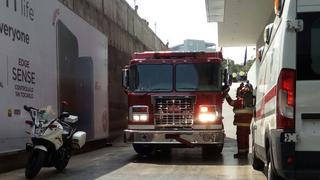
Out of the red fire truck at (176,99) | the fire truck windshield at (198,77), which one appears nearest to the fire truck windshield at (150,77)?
the red fire truck at (176,99)

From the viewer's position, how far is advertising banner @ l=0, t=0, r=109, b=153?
10.8m

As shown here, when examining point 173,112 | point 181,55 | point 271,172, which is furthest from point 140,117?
point 271,172

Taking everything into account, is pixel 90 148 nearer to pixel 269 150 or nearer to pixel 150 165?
pixel 150 165

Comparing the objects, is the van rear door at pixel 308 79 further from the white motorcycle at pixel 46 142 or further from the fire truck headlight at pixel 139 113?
the fire truck headlight at pixel 139 113

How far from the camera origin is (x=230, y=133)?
24078 millimetres

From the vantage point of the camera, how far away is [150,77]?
45.6ft

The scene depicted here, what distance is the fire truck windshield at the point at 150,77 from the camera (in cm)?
1381

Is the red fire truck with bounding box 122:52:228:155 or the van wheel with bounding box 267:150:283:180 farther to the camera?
the red fire truck with bounding box 122:52:228:155

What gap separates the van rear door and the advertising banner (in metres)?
5.86

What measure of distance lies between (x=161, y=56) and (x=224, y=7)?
17508 millimetres

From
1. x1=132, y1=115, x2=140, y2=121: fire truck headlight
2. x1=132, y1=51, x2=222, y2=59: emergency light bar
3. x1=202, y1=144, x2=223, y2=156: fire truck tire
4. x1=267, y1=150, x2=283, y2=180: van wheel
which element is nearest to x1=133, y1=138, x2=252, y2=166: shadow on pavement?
x1=202, y1=144, x2=223, y2=156: fire truck tire

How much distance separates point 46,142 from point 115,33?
1298 cm

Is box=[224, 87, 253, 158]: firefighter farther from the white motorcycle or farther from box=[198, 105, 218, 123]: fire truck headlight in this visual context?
the white motorcycle

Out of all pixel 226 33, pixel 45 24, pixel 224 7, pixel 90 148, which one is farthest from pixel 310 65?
pixel 226 33
